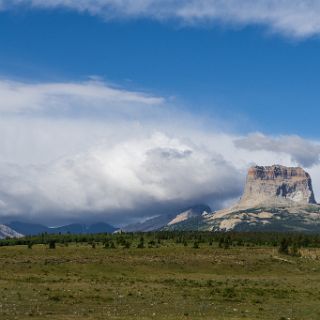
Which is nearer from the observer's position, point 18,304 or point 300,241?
point 18,304

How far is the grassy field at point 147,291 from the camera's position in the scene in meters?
42.5

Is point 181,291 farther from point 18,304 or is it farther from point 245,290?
point 18,304

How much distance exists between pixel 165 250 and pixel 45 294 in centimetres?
8414

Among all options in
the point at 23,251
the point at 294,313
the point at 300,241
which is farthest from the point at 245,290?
the point at 300,241

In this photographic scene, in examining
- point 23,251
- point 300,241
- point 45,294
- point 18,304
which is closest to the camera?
point 18,304

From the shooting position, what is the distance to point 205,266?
358 feet

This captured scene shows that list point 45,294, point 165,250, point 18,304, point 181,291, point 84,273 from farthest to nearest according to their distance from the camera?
point 165,250 < point 84,273 < point 181,291 < point 45,294 < point 18,304

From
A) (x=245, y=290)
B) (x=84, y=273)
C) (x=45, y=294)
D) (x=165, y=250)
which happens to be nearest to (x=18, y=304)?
(x=45, y=294)

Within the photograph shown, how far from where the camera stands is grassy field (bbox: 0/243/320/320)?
4253 cm

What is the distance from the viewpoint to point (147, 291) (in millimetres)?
60469

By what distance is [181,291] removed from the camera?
62188 millimetres

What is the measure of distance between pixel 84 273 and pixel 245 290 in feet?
111

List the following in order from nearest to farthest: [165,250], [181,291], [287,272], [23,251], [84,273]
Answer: [181,291] → [84,273] → [287,272] → [23,251] → [165,250]

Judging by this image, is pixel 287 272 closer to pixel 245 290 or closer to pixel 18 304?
pixel 245 290
